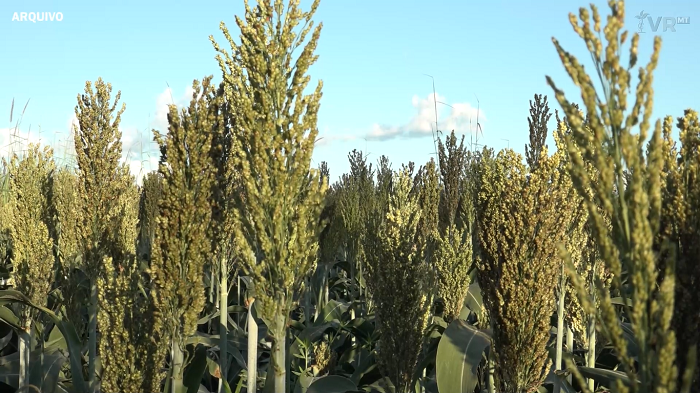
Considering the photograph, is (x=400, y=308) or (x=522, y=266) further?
(x=400, y=308)

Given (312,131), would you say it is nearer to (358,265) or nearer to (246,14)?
(246,14)

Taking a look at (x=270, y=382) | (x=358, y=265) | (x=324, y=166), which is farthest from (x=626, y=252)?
(x=324, y=166)

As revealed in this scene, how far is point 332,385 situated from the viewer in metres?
5.55

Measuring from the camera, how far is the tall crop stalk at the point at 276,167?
152 inches

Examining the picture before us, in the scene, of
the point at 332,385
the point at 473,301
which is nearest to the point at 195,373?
the point at 332,385

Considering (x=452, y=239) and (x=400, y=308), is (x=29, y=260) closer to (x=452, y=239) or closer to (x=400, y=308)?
(x=400, y=308)

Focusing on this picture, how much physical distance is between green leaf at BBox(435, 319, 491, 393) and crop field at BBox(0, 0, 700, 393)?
18mm

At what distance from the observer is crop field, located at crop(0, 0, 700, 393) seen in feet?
7.71

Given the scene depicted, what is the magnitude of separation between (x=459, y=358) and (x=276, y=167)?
2.61 m

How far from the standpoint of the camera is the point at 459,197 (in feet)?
31.2

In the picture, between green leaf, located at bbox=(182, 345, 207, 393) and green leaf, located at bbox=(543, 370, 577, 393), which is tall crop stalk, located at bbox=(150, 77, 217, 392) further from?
green leaf, located at bbox=(543, 370, 577, 393)

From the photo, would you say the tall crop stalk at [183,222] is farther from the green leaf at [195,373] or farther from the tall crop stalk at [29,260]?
the tall crop stalk at [29,260]

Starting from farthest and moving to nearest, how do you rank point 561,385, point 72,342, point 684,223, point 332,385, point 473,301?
point 473,301 < point 72,342 < point 332,385 < point 561,385 < point 684,223

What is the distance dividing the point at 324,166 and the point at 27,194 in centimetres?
863
